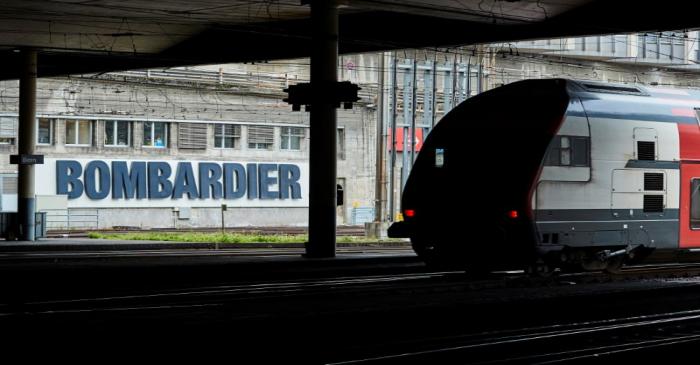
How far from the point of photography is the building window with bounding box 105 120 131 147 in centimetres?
5328

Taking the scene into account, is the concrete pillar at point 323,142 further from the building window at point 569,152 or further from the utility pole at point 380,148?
the utility pole at point 380,148

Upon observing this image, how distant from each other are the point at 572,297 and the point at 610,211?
11.3 ft

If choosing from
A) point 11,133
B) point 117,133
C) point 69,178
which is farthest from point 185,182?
point 11,133

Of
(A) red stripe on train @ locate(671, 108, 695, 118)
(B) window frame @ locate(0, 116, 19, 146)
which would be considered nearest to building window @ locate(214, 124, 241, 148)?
(B) window frame @ locate(0, 116, 19, 146)

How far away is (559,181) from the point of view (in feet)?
66.1

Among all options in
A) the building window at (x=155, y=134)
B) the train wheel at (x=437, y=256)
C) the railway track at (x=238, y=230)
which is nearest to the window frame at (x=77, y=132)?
the building window at (x=155, y=134)

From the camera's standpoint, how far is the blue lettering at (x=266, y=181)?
58.5m

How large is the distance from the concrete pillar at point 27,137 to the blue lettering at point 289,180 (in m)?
22.1

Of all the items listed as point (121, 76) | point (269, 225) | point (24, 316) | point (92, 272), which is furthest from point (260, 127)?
point (24, 316)

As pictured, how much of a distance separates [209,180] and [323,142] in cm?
2886

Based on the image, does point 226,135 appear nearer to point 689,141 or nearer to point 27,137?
point 27,137

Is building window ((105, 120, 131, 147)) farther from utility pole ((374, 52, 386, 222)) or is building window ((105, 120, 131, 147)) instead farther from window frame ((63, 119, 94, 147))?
utility pole ((374, 52, 386, 222))

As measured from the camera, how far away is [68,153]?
51.9 m

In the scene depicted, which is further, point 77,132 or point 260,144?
point 260,144
